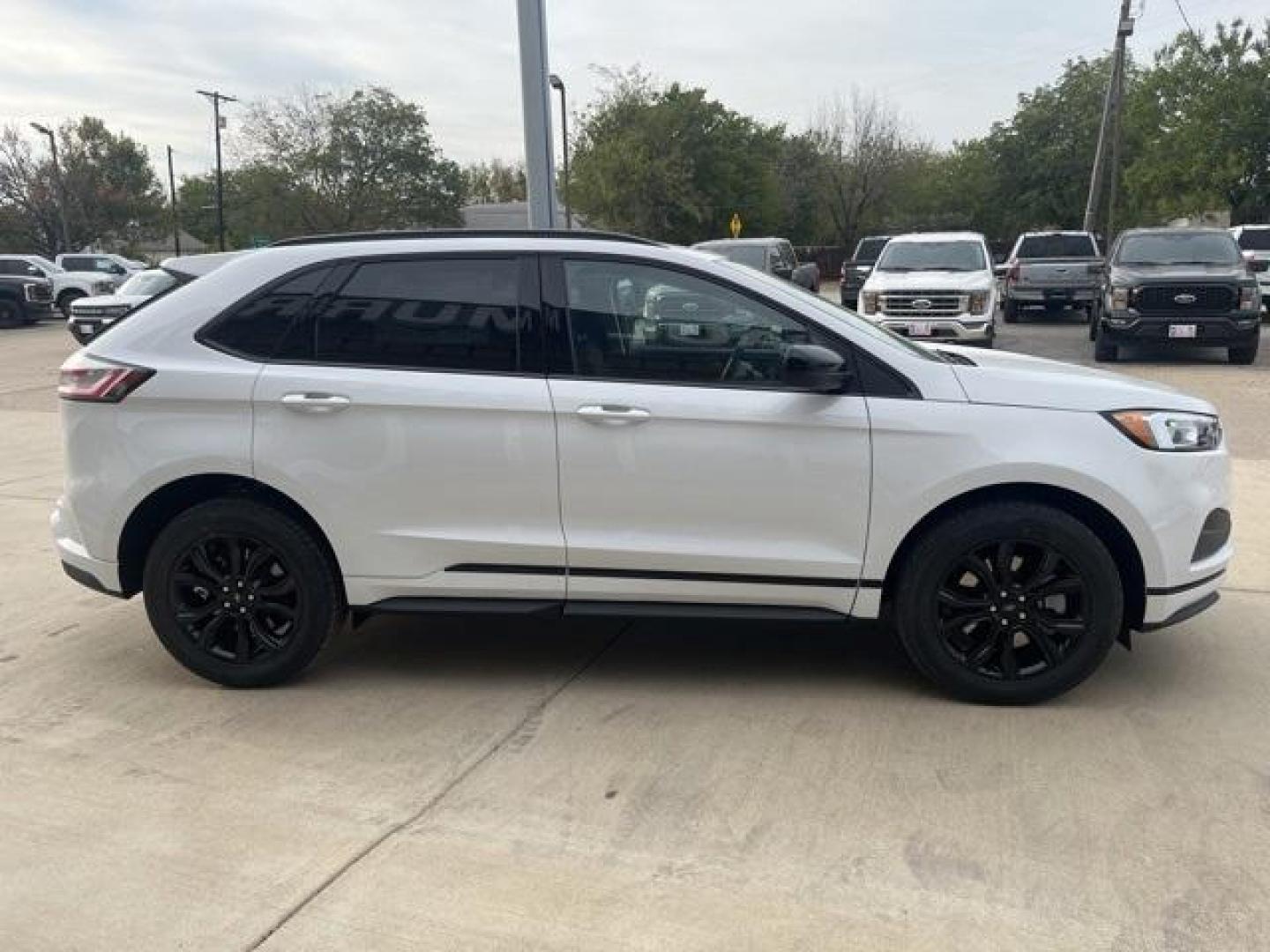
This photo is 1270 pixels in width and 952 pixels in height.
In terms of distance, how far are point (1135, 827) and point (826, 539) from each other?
1.36 meters

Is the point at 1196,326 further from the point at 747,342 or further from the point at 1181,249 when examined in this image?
the point at 747,342

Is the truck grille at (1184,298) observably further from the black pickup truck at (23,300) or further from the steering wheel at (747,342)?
the black pickup truck at (23,300)

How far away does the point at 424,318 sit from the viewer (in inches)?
163

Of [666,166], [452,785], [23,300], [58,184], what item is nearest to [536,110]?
[452,785]

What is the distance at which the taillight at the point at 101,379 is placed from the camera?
4148 mm

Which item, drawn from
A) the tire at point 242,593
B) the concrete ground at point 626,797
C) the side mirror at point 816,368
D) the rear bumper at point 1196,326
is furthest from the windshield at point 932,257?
the tire at point 242,593

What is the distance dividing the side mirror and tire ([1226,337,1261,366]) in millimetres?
12385

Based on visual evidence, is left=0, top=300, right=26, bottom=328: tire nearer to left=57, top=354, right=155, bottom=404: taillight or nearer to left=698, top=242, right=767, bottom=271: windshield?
→ left=698, top=242, right=767, bottom=271: windshield

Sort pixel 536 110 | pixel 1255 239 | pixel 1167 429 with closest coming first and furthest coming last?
1. pixel 1167 429
2. pixel 536 110
3. pixel 1255 239

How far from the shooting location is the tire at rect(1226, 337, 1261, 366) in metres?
14.0

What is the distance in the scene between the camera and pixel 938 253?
50.6 feet

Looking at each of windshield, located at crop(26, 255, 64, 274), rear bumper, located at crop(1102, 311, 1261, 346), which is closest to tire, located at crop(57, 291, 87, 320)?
windshield, located at crop(26, 255, 64, 274)

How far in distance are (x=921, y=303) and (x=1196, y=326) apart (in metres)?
3.42

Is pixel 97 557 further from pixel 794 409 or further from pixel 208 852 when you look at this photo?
pixel 794 409
